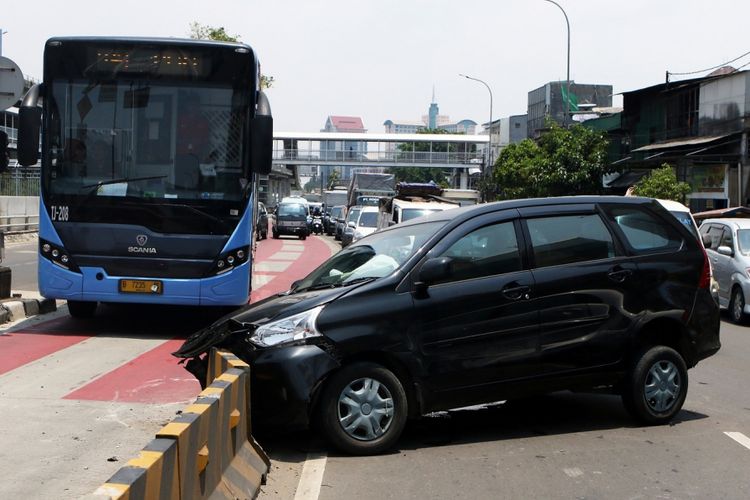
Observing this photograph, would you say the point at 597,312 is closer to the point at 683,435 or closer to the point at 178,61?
the point at 683,435

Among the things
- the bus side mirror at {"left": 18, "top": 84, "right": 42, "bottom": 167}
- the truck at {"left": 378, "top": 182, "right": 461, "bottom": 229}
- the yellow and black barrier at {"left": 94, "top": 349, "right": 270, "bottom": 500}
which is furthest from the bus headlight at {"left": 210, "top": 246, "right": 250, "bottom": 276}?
the truck at {"left": 378, "top": 182, "right": 461, "bottom": 229}

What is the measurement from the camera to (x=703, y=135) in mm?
34156

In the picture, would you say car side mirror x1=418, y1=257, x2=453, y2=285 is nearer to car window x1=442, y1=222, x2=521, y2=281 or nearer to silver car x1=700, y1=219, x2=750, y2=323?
car window x1=442, y1=222, x2=521, y2=281

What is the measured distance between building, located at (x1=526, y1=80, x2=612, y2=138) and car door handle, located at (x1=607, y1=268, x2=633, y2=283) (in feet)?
235

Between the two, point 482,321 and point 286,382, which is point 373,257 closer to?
point 482,321

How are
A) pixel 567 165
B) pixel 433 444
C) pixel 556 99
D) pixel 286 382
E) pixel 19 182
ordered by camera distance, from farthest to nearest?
pixel 556 99 → pixel 567 165 → pixel 19 182 → pixel 433 444 → pixel 286 382

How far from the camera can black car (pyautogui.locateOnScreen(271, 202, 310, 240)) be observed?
4653cm

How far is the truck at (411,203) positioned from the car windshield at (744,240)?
657cm

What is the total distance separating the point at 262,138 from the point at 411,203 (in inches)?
421

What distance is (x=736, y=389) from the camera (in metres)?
8.62

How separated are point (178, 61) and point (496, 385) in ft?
20.8

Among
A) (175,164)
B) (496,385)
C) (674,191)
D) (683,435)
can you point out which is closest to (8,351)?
(175,164)

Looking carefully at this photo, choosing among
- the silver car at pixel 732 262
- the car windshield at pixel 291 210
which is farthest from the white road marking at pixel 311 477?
the car windshield at pixel 291 210

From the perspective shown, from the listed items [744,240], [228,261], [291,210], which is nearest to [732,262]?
[744,240]
